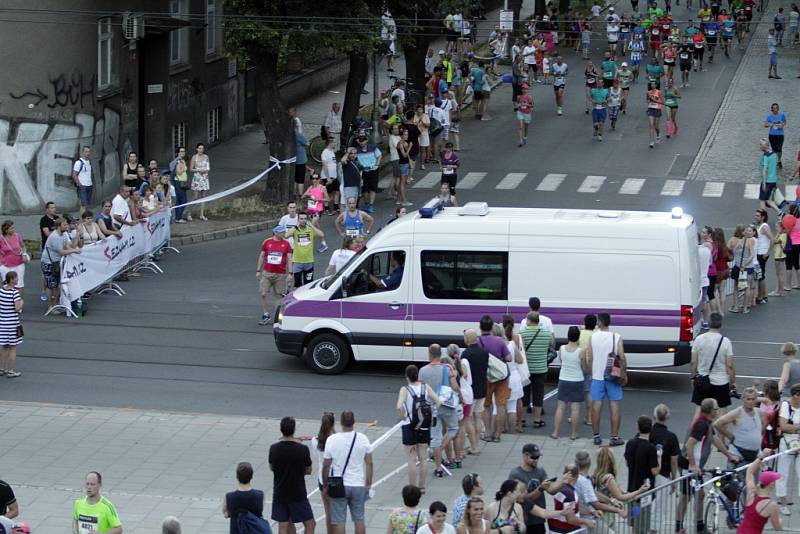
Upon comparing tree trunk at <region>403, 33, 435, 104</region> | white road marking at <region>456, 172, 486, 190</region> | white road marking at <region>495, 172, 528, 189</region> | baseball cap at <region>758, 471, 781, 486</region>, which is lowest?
white road marking at <region>456, 172, 486, 190</region>

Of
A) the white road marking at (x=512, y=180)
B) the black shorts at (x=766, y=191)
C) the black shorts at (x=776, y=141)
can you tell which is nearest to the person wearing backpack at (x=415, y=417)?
the black shorts at (x=766, y=191)

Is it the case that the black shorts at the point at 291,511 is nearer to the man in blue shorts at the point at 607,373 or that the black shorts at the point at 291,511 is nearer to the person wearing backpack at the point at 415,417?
the person wearing backpack at the point at 415,417

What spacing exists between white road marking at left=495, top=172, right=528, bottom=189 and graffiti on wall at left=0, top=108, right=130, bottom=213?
32.3ft

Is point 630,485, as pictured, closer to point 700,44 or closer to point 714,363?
point 714,363

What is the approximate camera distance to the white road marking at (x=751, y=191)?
3291 cm

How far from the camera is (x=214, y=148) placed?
1555 inches

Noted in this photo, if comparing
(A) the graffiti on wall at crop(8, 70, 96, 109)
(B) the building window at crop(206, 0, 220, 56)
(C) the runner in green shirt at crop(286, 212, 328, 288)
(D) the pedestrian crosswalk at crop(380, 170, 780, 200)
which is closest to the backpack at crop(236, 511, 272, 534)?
(C) the runner in green shirt at crop(286, 212, 328, 288)

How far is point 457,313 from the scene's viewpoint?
19375 millimetres

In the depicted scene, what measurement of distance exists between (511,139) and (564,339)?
2089 cm

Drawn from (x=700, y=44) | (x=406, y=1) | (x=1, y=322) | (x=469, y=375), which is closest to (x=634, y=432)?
(x=469, y=375)

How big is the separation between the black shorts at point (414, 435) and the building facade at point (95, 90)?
56.7 feet

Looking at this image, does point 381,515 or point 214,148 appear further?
point 214,148

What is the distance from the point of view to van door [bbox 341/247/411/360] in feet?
64.1

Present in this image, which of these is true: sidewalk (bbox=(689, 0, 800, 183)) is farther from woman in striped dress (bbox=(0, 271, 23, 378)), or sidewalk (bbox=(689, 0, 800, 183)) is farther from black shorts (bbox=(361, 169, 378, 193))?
woman in striped dress (bbox=(0, 271, 23, 378))
